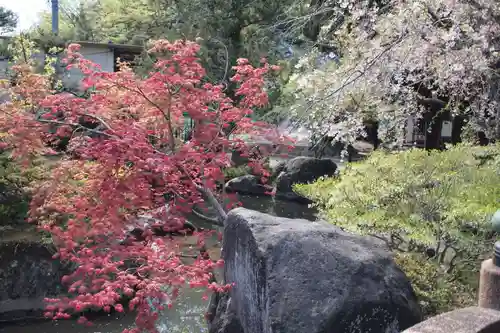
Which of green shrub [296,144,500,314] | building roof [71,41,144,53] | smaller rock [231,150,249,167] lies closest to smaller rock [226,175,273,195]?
smaller rock [231,150,249,167]

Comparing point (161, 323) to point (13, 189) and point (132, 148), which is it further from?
point (13, 189)

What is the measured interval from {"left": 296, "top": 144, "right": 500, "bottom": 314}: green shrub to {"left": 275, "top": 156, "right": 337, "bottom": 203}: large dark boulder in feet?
32.2

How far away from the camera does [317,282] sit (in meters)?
3.79

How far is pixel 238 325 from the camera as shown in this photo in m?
4.63

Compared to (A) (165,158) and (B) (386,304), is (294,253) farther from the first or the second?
(A) (165,158)

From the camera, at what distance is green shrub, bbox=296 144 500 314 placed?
4734mm

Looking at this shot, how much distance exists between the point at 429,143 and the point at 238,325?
9.87 meters

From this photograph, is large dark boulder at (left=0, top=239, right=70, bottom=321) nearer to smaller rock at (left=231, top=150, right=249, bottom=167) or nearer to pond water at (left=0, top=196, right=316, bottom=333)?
pond water at (left=0, top=196, right=316, bottom=333)

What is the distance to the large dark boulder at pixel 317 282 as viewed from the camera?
3697 mm

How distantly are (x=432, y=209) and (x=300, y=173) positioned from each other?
1111cm

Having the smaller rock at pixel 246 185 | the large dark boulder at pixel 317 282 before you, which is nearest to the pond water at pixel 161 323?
the large dark boulder at pixel 317 282

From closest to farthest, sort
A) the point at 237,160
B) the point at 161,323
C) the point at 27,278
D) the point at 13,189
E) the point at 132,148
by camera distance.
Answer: the point at 132,148 → the point at 161,323 → the point at 27,278 → the point at 13,189 → the point at 237,160

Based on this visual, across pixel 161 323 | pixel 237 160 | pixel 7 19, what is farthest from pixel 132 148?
pixel 7 19

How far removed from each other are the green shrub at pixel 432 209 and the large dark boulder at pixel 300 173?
9805mm
